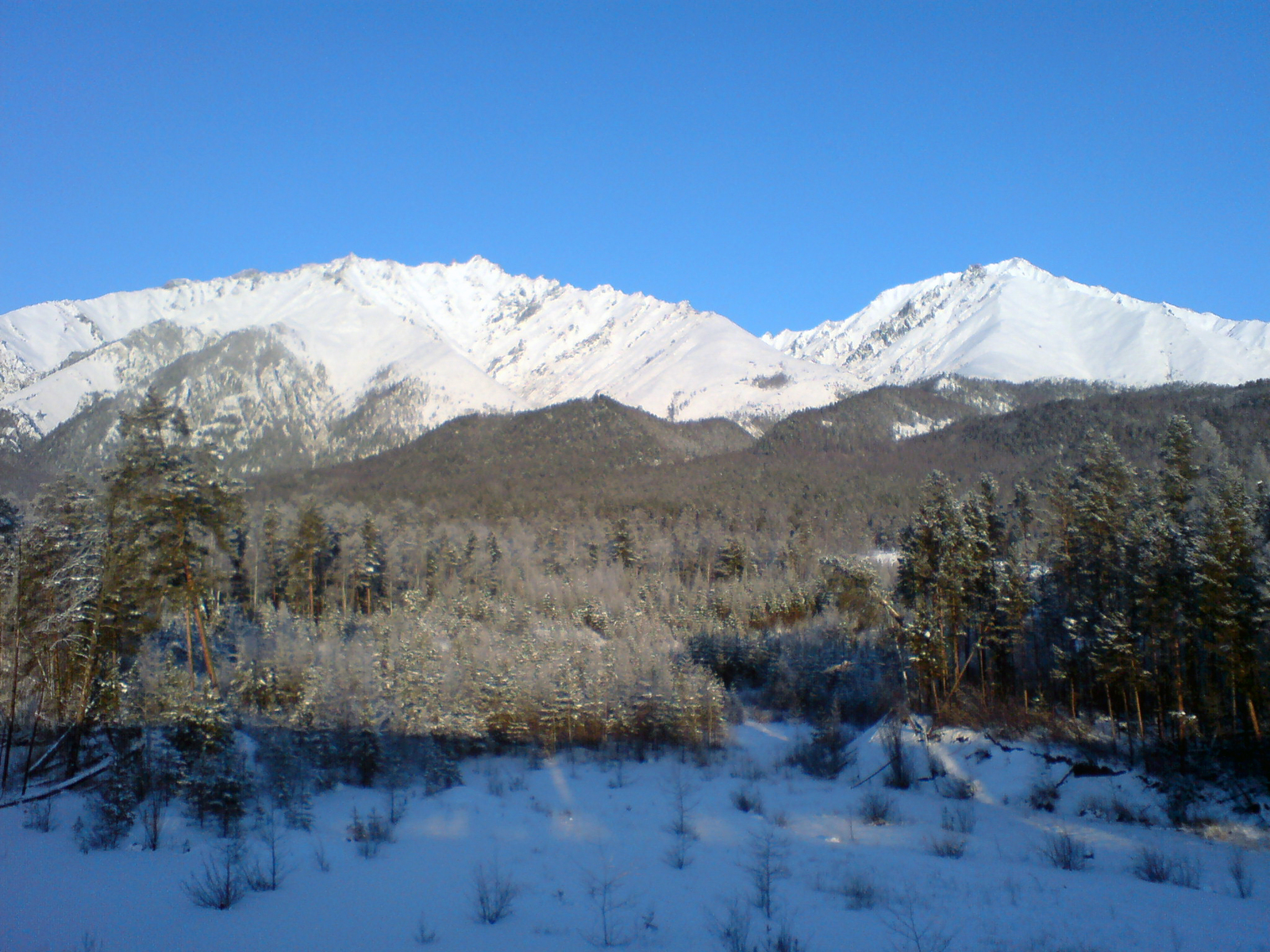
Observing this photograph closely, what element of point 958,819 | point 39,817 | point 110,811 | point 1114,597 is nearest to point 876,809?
point 958,819

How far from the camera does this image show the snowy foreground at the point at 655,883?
8.42 metres

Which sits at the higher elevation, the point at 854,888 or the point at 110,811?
the point at 110,811

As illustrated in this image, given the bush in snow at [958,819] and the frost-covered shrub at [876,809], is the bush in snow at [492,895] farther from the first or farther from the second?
the bush in snow at [958,819]

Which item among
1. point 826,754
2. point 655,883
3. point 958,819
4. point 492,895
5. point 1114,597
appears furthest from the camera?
point 1114,597

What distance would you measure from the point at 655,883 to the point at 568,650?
28.1 metres

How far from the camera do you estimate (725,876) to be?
11617mm

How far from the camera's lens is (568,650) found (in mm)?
38781

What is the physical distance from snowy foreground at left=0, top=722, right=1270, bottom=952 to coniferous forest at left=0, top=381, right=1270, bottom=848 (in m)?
2.36

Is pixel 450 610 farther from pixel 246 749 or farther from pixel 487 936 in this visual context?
pixel 487 936

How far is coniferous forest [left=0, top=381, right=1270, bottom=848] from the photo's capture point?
1738 cm

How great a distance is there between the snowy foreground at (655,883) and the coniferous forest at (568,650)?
2364 millimetres

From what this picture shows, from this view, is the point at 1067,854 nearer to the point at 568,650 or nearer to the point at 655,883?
the point at 655,883

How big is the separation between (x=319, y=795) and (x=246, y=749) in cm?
434

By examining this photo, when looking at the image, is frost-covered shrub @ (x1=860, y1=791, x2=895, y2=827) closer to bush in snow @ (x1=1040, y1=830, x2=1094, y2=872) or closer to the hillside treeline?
bush in snow @ (x1=1040, y1=830, x2=1094, y2=872)
